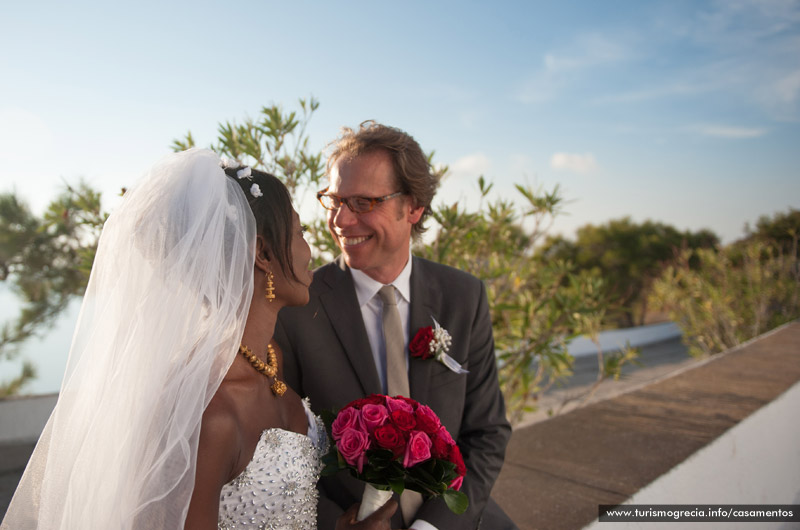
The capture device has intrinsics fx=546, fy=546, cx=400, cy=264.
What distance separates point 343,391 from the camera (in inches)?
91.5

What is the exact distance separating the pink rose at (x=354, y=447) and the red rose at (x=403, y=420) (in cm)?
10

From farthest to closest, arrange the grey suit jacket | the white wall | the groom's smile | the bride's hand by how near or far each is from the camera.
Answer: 1. the white wall
2. the groom's smile
3. the grey suit jacket
4. the bride's hand

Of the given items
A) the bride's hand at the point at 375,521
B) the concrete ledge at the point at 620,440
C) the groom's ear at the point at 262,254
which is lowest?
the concrete ledge at the point at 620,440

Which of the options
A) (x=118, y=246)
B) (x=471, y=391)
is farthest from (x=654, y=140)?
(x=118, y=246)

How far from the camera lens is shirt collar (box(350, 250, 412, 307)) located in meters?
2.54

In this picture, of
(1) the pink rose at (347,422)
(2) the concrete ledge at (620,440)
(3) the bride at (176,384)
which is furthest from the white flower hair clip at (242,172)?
(2) the concrete ledge at (620,440)

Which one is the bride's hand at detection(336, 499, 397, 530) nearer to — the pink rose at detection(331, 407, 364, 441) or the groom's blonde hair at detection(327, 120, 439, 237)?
the pink rose at detection(331, 407, 364, 441)

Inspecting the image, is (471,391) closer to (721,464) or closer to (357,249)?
(357,249)

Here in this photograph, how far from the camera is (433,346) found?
2.35 m

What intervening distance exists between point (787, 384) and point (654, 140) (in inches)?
655

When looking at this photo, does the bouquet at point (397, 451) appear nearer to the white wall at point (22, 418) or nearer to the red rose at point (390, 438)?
the red rose at point (390, 438)

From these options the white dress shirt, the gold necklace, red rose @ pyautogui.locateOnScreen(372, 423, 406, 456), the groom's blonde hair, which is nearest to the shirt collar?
the white dress shirt

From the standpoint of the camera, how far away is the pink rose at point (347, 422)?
167 centimetres

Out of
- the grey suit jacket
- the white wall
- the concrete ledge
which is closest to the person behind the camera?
the grey suit jacket
